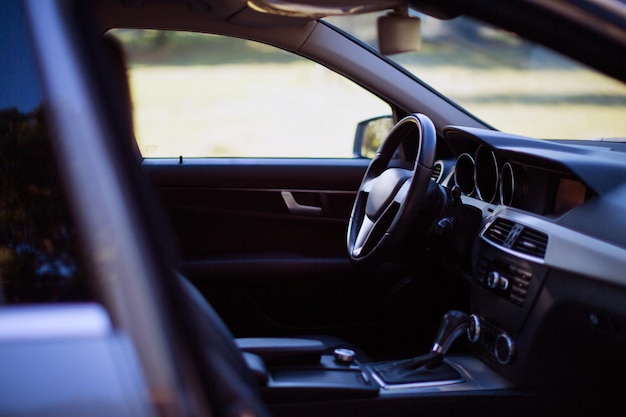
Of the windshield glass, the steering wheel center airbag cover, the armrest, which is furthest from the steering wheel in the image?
the windshield glass

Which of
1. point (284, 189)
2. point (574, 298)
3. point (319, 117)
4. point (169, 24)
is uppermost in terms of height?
point (169, 24)

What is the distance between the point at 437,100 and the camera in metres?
2.89

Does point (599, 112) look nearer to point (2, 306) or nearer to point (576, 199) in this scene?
point (576, 199)

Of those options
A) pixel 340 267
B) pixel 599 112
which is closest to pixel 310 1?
pixel 340 267

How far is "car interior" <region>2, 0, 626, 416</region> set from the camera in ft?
4.15

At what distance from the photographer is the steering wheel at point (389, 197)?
2102mm

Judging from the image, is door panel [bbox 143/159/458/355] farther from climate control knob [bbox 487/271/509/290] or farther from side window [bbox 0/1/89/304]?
side window [bbox 0/1/89/304]

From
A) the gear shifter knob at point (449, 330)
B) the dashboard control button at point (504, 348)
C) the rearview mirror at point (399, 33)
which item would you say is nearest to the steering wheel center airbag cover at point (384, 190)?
the gear shifter knob at point (449, 330)

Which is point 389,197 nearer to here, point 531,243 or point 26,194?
point 531,243

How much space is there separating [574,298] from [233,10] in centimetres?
148

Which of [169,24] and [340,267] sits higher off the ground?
[169,24]

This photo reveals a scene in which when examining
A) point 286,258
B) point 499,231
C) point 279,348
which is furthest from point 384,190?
point 286,258

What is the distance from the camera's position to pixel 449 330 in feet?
7.68

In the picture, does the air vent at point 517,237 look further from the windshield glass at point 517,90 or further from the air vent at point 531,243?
the windshield glass at point 517,90
